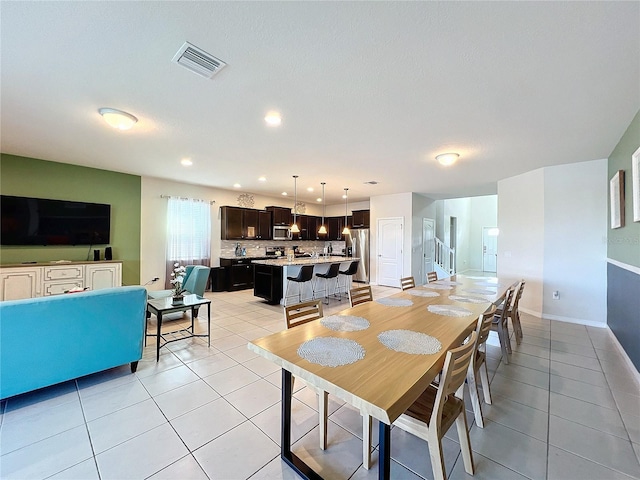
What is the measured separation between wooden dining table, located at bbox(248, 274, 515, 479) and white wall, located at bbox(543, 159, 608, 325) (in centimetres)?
295

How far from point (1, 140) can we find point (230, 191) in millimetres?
4120

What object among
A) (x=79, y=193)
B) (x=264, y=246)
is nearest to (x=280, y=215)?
(x=264, y=246)

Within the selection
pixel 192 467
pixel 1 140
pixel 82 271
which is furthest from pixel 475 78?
pixel 82 271

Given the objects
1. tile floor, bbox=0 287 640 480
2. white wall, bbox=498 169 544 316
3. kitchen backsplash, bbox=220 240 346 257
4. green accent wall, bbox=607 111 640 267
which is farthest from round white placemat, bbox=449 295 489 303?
kitchen backsplash, bbox=220 240 346 257

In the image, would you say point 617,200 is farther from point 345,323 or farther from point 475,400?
point 345,323

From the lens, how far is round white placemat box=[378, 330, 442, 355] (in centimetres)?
142

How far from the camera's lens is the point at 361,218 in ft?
27.7

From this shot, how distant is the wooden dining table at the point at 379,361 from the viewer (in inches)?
40.8

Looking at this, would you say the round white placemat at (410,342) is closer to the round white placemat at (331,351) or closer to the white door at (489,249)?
the round white placemat at (331,351)

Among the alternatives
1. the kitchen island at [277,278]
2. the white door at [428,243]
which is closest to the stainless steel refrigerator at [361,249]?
the white door at [428,243]

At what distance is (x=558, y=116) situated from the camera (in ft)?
8.85

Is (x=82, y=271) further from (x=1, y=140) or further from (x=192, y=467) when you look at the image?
(x=192, y=467)

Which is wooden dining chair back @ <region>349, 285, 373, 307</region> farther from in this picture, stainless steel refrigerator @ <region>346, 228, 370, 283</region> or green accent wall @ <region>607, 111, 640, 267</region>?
stainless steel refrigerator @ <region>346, 228, 370, 283</region>

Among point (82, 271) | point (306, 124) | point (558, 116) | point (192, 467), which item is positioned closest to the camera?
point (192, 467)
